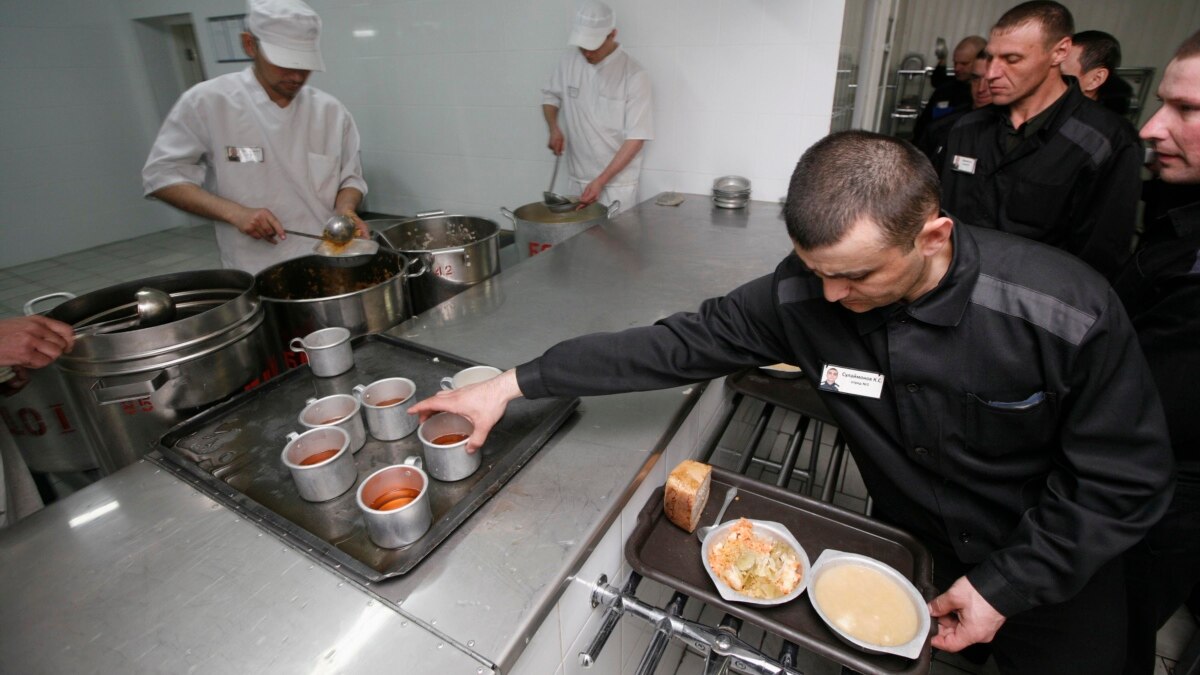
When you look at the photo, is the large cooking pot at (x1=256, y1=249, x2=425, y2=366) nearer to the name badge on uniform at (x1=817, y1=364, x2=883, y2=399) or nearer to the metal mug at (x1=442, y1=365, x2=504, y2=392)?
the metal mug at (x1=442, y1=365, x2=504, y2=392)

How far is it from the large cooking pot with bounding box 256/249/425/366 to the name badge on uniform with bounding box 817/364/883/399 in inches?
48.6

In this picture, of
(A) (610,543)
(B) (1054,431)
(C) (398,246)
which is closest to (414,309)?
(C) (398,246)

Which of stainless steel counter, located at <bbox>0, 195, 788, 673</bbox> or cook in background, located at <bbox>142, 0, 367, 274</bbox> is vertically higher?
cook in background, located at <bbox>142, 0, 367, 274</bbox>

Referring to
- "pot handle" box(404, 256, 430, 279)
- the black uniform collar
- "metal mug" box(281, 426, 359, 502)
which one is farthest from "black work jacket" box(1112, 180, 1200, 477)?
"pot handle" box(404, 256, 430, 279)

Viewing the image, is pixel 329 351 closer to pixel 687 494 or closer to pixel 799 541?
pixel 687 494

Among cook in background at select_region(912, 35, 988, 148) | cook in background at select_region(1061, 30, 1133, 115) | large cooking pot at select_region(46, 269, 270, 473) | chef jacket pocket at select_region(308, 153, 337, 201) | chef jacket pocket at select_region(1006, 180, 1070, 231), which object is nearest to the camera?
large cooking pot at select_region(46, 269, 270, 473)

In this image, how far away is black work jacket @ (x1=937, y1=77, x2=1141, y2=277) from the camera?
2.05 m

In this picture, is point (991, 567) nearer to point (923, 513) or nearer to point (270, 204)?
point (923, 513)

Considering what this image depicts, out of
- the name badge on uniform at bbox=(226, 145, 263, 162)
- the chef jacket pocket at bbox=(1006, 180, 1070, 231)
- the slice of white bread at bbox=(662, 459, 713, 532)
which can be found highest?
the name badge on uniform at bbox=(226, 145, 263, 162)

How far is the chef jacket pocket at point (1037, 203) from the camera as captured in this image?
215 cm

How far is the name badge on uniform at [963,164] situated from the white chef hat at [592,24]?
1777 millimetres

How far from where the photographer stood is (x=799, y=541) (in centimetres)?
114

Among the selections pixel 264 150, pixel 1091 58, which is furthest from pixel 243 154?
pixel 1091 58

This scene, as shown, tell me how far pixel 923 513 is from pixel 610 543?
28.1 inches
